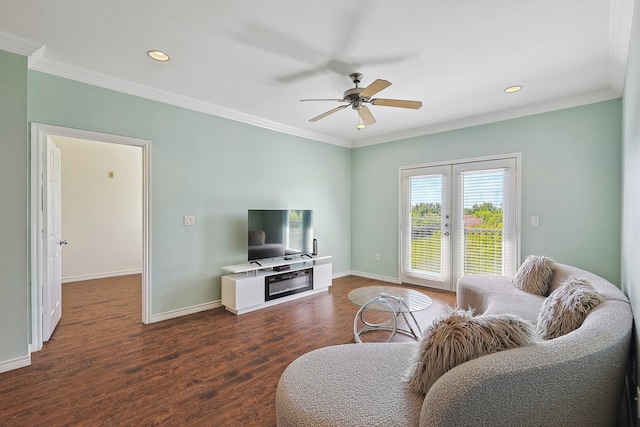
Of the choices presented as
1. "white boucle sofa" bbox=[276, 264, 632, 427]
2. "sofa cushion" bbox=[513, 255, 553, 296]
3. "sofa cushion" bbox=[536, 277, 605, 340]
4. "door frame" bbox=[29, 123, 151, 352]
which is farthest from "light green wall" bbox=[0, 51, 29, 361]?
"sofa cushion" bbox=[513, 255, 553, 296]

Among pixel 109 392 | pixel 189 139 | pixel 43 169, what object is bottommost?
pixel 109 392

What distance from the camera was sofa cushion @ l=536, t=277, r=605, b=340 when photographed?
159 centimetres

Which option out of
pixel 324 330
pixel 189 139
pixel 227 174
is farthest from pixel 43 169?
pixel 324 330

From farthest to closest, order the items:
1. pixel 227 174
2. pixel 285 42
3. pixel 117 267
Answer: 1. pixel 117 267
2. pixel 227 174
3. pixel 285 42

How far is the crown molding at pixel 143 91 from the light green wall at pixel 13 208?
0.28 metres

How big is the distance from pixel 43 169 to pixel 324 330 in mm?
3065

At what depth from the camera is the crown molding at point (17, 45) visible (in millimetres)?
2242

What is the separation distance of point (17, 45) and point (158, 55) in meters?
0.99

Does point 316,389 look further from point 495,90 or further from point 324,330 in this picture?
point 495,90

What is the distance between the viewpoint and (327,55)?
2516 mm

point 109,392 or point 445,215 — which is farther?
point 445,215

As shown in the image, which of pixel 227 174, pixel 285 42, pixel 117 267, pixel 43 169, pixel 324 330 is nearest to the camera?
pixel 285 42

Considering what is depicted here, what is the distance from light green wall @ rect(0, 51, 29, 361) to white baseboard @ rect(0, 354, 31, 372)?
2cm

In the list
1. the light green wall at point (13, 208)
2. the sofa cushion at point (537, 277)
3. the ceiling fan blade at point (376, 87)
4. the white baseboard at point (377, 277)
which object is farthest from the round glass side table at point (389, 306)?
the light green wall at point (13, 208)
